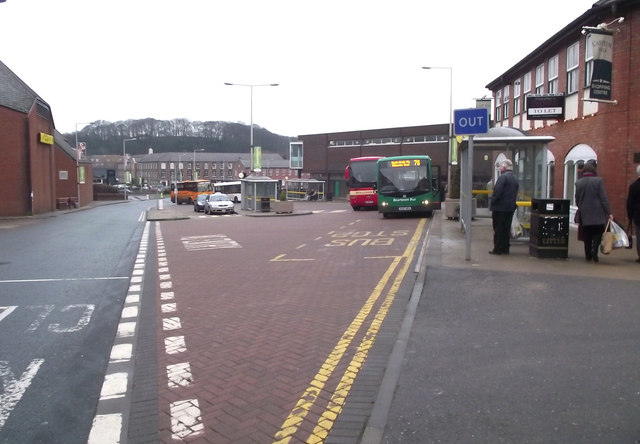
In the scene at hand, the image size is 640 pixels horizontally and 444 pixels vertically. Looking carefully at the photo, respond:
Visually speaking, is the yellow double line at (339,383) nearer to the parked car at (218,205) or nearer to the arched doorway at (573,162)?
the arched doorway at (573,162)

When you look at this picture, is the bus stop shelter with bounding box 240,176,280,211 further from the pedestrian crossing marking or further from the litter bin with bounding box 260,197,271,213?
the pedestrian crossing marking

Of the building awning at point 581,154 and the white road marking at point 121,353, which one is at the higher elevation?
the building awning at point 581,154

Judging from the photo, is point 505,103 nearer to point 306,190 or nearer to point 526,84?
point 526,84

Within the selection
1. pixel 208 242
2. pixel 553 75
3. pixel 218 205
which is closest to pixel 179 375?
pixel 208 242

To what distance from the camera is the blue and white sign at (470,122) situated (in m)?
10.8

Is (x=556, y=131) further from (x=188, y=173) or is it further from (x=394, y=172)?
(x=188, y=173)

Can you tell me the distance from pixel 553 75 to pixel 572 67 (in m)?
1.86

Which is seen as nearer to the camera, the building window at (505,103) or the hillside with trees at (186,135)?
the building window at (505,103)

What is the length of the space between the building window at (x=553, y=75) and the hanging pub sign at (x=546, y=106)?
1431 millimetres

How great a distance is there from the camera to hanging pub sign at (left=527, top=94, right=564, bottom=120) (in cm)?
1847

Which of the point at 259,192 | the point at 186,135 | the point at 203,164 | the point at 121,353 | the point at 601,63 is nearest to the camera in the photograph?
the point at 121,353

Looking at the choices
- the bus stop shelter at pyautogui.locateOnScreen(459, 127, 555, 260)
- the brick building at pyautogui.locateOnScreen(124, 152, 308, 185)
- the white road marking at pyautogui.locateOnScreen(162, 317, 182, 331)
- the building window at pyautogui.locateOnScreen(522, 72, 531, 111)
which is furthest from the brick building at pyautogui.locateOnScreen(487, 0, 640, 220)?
the brick building at pyautogui.locateOnScreen(124, 152, 308, 185)

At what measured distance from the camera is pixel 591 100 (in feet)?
47.0

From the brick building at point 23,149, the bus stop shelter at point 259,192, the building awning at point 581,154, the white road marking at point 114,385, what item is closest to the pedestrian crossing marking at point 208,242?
the building awning at point 581,154
